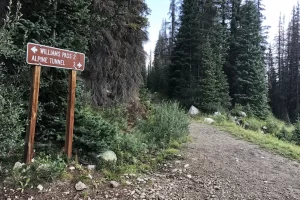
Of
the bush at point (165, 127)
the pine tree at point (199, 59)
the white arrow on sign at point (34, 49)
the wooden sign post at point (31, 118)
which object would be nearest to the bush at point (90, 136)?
the wooden sign post at point (31, 118)

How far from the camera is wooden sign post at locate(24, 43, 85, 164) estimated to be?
3.84 metres

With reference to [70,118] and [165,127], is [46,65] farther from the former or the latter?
[165,127]

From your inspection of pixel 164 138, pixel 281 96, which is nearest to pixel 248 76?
pixel 281 96

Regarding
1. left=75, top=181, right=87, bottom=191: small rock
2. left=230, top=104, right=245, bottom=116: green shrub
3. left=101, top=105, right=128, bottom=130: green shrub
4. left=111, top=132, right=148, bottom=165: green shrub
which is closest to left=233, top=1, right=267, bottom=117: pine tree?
left=230, top=104, right=245, bottom=116: green shrub

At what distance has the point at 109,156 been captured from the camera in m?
4.70

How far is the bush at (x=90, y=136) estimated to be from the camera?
463 centimetres

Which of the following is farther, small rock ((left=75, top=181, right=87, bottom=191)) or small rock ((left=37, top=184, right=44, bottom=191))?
small rock ((left=75, top=181, right=87, bottom=191))

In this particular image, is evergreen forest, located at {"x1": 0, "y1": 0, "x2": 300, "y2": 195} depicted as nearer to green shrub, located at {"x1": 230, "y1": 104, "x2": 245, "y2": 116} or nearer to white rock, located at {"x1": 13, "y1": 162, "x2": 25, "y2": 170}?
white rock, located at {"x1": 13, "y1": 162, "x2": 25, "y2": 170}

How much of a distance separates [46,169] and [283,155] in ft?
18.8

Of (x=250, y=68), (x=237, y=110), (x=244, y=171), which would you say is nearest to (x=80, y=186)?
(x=244, y=171)

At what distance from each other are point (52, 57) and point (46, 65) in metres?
0.16

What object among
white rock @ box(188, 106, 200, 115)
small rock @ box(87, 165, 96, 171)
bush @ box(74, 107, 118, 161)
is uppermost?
white rock @ box(188, 106, 200, 115)

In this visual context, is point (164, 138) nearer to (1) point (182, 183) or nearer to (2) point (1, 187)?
(1) point (182, 183)

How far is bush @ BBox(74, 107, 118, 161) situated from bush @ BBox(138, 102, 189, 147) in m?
1.64
